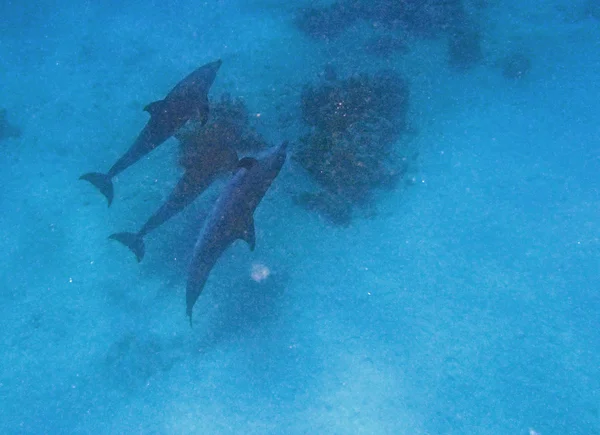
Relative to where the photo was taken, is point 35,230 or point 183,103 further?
point 35,230

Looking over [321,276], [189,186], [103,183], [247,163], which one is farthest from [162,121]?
[321,276]

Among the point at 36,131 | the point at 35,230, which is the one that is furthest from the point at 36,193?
the point at 36,131

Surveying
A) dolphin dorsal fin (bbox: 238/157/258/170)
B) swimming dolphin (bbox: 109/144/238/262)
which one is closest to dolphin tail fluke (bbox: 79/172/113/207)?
swimming dolphin (bbox: 109/144/238/262)

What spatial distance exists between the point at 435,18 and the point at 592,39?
501 centimetres

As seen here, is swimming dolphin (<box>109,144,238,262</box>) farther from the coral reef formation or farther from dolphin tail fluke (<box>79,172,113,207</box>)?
the coral reef formation

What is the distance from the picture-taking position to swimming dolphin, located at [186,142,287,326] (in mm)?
6848

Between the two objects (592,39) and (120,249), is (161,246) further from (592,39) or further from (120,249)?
(592,39)

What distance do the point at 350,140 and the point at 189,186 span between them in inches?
165

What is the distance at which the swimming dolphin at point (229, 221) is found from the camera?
685cm

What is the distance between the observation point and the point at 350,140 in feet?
30.9

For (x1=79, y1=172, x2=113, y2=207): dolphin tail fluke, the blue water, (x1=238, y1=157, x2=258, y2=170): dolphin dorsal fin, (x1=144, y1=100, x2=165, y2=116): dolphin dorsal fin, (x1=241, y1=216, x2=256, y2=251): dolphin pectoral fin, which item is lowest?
the blue water

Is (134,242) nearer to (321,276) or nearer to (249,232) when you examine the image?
(249,232)

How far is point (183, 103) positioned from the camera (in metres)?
8.45

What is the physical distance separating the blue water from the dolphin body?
90 cm
